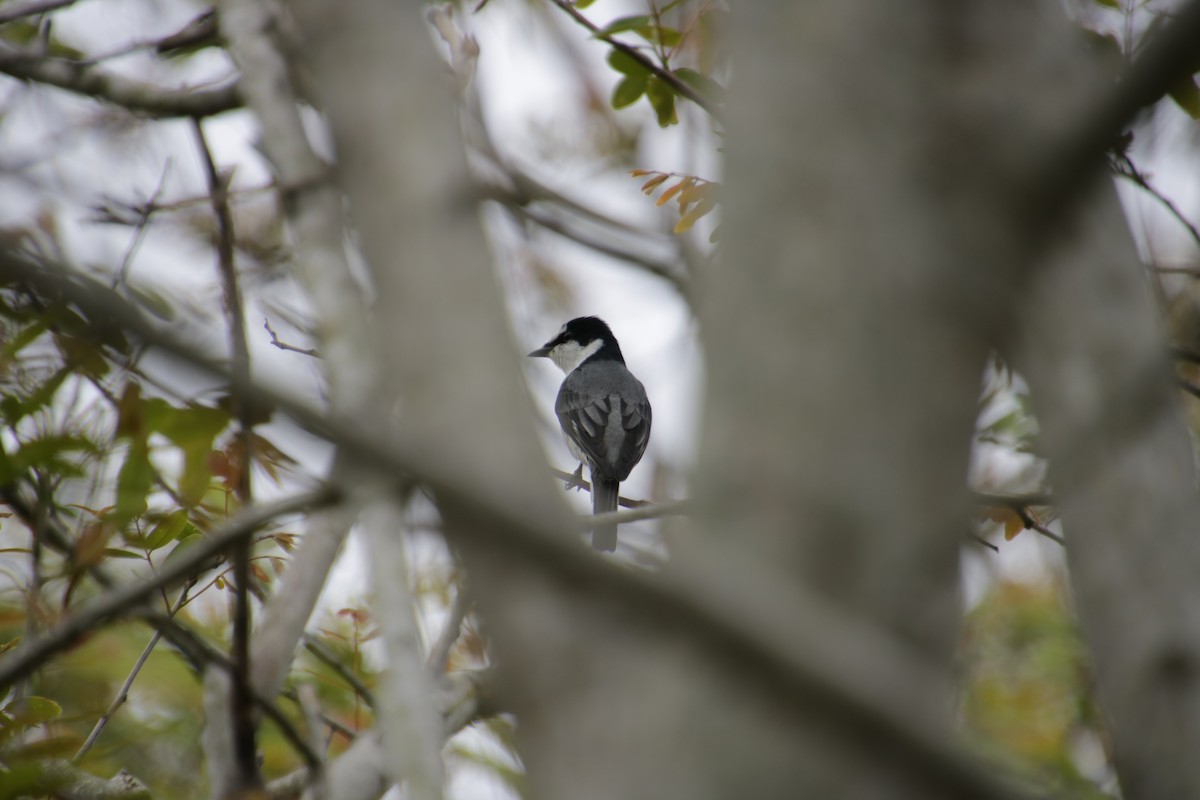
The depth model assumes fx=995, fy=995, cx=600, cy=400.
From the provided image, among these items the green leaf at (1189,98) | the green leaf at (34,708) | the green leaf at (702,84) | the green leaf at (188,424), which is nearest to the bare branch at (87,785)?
the green leaf at (34,708)

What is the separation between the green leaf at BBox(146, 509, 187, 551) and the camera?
280cm

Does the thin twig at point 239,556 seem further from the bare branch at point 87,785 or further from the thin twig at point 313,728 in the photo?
the bare branch at point 87,785

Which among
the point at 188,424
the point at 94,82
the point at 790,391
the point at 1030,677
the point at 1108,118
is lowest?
the point at 188,424

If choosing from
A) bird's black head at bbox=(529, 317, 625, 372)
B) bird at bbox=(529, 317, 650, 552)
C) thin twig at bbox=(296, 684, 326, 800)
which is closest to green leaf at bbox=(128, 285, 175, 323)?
thin twig at bbox=(296, 684, 326, 800)

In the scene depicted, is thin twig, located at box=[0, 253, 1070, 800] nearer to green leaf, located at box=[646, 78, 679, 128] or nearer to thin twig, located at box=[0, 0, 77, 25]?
green leaf, located at box=[646, 78, 679, 128]

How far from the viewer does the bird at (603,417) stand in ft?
23.9

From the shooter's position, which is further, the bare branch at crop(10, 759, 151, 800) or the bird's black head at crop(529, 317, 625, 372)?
the bird's black head at crop(529, 317, 625, 372)

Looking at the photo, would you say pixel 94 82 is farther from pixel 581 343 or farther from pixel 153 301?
pixel 581 343

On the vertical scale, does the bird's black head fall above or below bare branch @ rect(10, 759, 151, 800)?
above

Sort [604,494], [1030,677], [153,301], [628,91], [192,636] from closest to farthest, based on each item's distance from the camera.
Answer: [192,636], [153,301], [628,91], [604,494], [1030,677]

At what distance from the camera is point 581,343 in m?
9.73

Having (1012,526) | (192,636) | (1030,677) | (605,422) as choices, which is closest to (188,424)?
(192,636)

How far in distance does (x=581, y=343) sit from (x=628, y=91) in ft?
18.9

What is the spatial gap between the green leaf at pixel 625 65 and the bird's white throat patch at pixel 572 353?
563 cm
